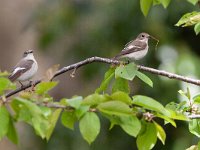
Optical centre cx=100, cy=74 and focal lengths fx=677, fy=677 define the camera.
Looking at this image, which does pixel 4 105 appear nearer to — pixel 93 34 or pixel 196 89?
pixel 196 89

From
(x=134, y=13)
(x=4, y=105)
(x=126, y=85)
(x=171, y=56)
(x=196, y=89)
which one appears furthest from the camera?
(x=134, y=13)

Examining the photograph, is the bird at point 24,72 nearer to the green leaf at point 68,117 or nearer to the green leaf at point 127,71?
the green leaf at point 127,71

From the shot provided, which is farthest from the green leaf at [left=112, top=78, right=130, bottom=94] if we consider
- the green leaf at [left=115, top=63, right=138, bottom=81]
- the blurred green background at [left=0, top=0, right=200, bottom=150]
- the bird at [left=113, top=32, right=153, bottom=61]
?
the blurred green background at [left=0, top=0, right=200, bottom=150]

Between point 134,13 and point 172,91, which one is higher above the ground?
point 134,13

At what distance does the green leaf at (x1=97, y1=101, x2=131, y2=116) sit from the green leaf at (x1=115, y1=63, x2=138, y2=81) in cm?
66

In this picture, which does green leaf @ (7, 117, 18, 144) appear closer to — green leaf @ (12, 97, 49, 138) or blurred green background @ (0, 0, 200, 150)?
green leaf @ (12, 97, 49, 138)

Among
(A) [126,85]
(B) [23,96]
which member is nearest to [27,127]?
(A) [126,85]

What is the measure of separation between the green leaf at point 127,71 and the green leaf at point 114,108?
66 cm

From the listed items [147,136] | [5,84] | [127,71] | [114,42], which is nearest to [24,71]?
[127,71]

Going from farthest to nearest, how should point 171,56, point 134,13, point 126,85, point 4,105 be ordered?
point 134,13, point 171,56, point 126,85, point 4,105

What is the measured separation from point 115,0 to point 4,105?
718 cm

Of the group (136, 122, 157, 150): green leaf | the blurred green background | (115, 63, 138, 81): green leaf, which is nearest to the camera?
(136, 122, 157, 150): green leaf

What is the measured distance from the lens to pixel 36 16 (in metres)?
10.7

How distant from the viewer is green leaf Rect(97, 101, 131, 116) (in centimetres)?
280
